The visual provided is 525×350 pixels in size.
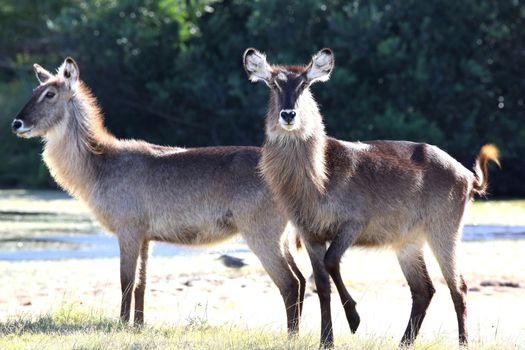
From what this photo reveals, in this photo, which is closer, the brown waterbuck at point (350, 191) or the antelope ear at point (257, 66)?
the brown waterbuck at point (350, 191)

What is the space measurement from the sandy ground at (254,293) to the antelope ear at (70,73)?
1883 mm

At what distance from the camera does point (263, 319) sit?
9.73m

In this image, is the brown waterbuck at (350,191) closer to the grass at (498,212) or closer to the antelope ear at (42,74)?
the antelope ear at (42,74)

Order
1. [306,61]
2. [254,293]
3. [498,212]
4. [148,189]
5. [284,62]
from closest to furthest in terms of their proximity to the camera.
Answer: [148,189]
[254,293]
[498,212]
[284,62]
[306,61]

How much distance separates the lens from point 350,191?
7453mm

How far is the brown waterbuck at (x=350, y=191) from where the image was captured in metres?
7.33

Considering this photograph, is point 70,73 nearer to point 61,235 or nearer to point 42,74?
point 42,74

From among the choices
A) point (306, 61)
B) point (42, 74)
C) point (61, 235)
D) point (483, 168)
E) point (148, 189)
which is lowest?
point (61, 235)

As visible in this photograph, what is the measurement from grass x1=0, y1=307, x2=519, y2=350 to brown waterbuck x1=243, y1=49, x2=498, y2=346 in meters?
0.27

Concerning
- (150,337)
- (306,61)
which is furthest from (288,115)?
(306,61)

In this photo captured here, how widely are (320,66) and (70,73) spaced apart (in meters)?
2.54

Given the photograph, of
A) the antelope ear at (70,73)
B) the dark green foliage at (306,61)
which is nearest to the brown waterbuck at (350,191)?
the antelope ear at (70,73)

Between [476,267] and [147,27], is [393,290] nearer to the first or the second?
[476,267]

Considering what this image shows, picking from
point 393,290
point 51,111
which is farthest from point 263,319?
point 51,111
